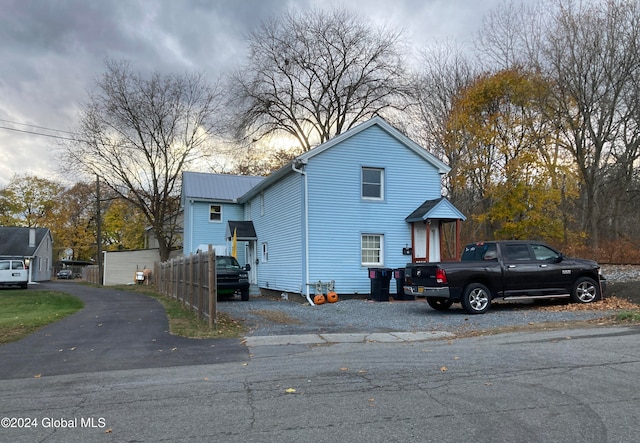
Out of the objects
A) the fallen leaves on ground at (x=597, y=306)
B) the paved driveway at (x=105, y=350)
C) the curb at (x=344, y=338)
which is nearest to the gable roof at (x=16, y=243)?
the paved driveway at (x=105, y=350)

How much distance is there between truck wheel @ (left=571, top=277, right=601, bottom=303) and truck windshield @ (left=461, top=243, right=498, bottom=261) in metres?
2.51

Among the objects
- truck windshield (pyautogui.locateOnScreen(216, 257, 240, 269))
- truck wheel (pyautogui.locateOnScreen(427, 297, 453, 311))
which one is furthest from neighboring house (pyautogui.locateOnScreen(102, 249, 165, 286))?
truck wheel (pyautogui.locateOnScreen(427, 297, 453, 311))

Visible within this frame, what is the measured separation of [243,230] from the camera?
25266mm

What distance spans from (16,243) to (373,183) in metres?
44.3

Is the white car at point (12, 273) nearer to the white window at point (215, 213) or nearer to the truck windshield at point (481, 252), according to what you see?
the white window at point (215, 213)

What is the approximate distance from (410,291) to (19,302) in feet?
53.2

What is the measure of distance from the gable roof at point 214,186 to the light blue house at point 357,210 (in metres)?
9.53

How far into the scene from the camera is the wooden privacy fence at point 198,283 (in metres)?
11.6

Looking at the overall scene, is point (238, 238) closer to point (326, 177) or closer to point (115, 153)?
point (326, 177)

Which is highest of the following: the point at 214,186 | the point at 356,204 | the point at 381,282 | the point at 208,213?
the point at 214,186

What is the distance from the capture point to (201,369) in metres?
7.49

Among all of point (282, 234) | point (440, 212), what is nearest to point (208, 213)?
point (282, 234)

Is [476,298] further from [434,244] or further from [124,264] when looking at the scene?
[124,264]

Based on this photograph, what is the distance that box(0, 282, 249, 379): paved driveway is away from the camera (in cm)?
798
